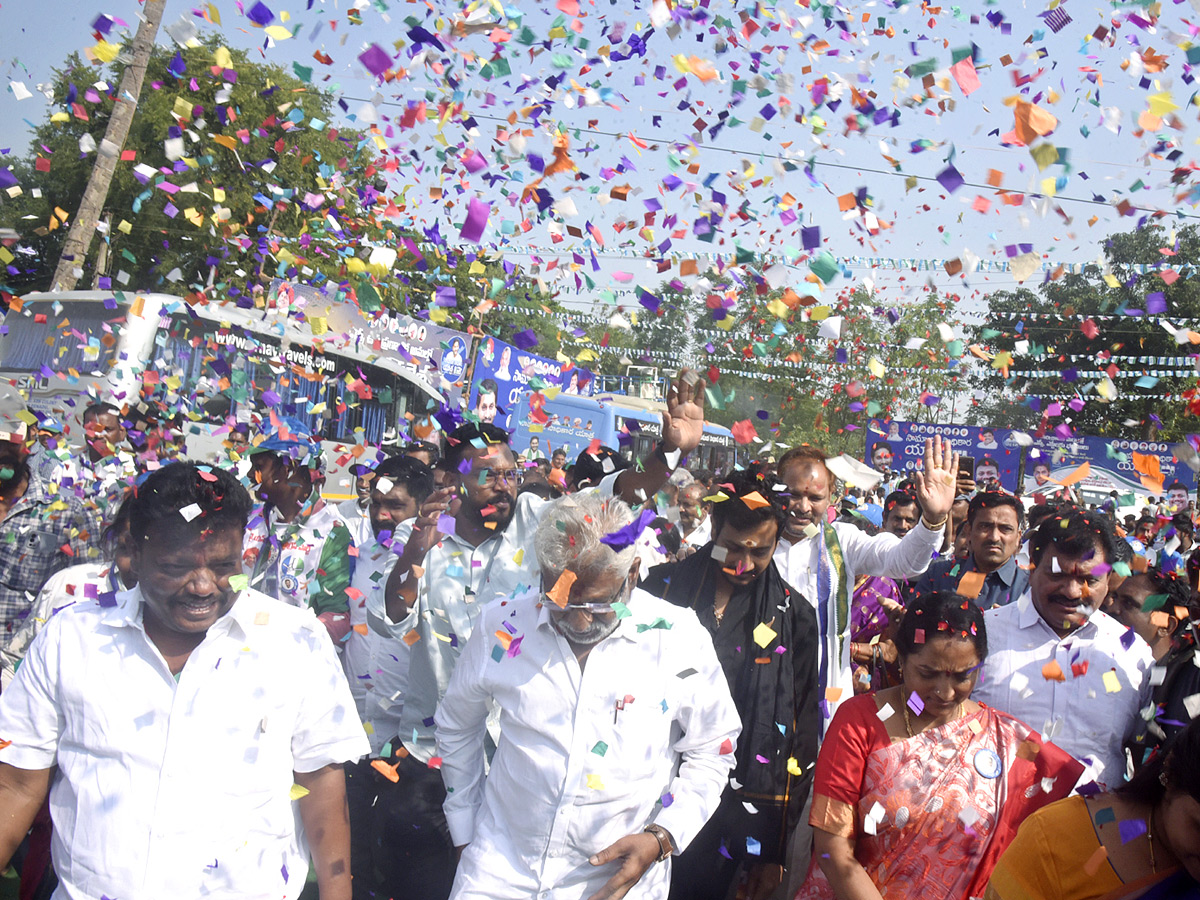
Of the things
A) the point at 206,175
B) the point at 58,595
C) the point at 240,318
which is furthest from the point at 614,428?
the point at 58,595

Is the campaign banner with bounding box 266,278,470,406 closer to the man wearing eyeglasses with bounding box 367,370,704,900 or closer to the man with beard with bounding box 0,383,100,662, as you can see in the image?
the man with beard with bounding box 0,383,100,662

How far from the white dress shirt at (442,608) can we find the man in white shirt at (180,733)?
110 centimetres

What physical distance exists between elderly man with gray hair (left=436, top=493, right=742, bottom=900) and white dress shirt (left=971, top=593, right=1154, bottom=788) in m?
1.03

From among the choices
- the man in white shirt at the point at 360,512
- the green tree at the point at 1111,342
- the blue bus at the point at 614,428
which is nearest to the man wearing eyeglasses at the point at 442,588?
the man in white shirt at the point at 360,512

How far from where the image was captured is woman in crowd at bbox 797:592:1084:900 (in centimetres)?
262

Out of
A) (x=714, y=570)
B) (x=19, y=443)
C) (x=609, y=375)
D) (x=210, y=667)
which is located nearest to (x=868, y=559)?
(x=714, y=570)

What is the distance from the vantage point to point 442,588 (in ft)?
12.2

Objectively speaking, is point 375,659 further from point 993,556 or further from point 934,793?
point 993,556

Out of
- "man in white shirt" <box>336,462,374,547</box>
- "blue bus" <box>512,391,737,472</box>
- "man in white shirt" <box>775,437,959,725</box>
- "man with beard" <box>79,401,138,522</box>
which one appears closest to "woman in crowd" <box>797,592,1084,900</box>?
"man in white shirt" <box>775,437,959,725</box>

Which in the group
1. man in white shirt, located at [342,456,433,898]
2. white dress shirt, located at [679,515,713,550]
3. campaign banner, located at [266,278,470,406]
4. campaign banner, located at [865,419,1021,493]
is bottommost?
man in white shirt, located at [342,456,433,898]

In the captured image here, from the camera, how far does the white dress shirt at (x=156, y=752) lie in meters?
2.22

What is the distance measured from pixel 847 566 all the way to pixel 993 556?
0.78 metres

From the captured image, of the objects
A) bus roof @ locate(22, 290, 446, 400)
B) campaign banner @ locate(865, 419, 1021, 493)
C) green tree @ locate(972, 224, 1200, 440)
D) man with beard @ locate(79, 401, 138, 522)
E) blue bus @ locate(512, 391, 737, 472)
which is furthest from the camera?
blue bus @ locate(512, 391, 737, 472)

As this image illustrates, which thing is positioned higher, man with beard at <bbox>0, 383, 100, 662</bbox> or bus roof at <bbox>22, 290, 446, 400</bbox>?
bus roof at <bbox>22, 290, 446, 400</bbox>
